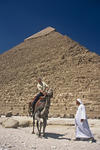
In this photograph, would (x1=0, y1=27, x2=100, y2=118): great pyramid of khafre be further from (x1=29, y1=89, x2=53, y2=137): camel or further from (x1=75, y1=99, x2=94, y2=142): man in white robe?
(x1=75, y1=99, x2=94, y2=142): man in white robe

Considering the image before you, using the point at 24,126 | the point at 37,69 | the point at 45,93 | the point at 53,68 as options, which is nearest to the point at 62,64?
the point at 53,68

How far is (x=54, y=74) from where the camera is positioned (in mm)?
21031

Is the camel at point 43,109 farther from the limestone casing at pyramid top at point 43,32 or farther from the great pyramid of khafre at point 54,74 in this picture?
the limestone casing at pyramid top at point 43,32

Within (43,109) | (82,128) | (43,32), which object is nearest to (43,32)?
(43,32)

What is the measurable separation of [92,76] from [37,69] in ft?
27.4

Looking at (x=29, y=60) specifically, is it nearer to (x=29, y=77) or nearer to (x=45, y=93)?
(x=29, y=77)

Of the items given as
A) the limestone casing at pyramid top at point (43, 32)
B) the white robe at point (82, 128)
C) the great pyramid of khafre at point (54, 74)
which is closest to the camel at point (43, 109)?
the white robe at point (82, 128)

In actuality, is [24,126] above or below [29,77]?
below

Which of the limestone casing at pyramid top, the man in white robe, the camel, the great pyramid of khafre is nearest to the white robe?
the man in white robe

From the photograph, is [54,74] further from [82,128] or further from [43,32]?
[82,128]

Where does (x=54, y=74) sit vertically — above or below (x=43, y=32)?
below

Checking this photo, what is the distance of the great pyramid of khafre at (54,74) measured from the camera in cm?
1598

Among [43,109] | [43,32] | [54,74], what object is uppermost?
[43,32]

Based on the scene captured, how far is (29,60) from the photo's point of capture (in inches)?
1107
